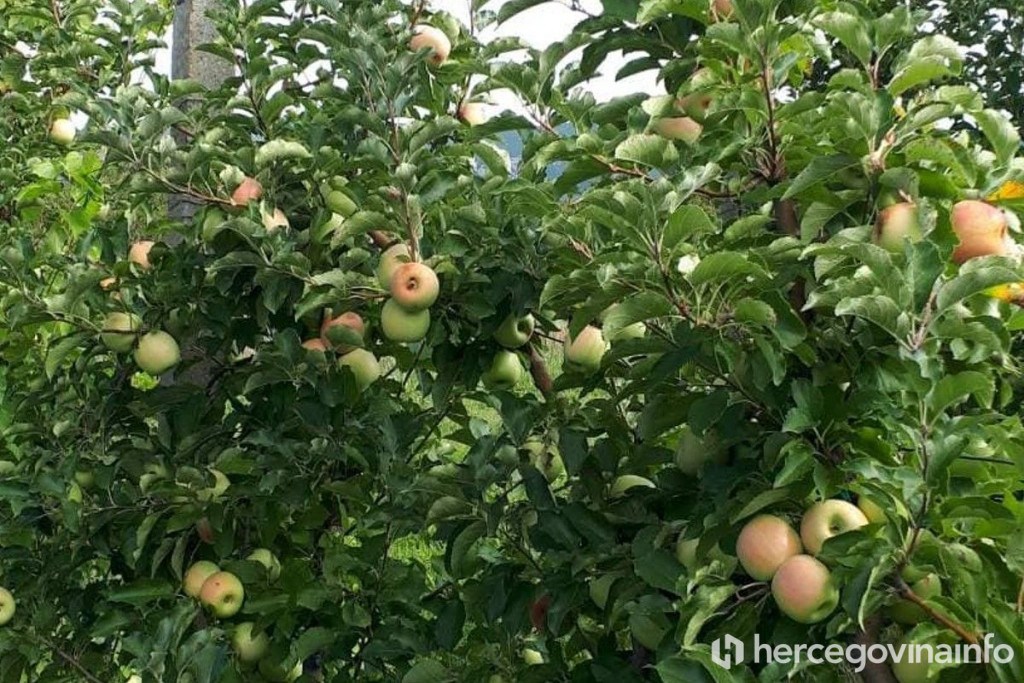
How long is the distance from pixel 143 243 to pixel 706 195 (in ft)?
4.00

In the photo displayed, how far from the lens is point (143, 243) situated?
237 cm

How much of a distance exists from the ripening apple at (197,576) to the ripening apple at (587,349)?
0.77 m

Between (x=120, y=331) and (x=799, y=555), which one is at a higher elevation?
(x=799, y=555)

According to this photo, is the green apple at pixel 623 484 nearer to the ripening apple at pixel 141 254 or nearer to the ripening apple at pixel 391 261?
the ripening apple at pixel 391 261

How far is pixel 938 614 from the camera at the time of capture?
1270mm

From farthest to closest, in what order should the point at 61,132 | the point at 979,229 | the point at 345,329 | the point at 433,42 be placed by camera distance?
the point at 61,132, the point at 433,42, the point at 345,329, the point at 979,229

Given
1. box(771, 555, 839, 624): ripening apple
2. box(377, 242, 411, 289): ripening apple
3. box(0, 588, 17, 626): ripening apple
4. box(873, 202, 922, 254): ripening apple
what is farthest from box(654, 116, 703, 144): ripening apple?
box(0, 588, 17, 626): ripening apple

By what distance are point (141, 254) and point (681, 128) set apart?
118 cm

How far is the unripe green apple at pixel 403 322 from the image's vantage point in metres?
1.84

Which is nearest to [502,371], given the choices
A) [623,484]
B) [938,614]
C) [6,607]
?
[623,484]

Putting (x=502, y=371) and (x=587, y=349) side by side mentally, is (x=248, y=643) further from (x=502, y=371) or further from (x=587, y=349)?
(x=587, y=349)

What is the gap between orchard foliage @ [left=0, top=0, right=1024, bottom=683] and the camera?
1.32 metres

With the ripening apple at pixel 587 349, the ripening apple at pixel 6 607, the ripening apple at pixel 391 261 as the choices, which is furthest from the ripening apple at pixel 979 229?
the ripening apple at pixel 6 607

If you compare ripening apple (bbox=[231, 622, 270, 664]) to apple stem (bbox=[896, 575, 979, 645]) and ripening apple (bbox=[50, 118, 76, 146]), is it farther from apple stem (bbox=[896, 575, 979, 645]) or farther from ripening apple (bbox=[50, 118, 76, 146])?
ripening apple (bbox=[50, 118, 76, 146])
